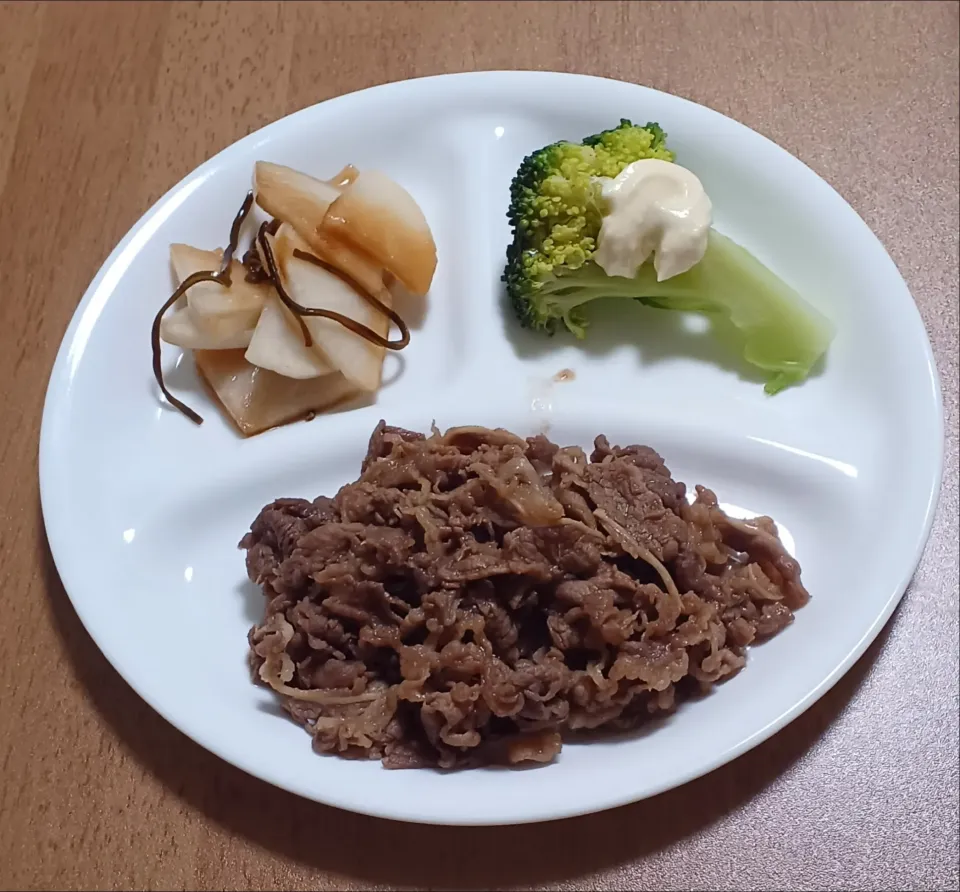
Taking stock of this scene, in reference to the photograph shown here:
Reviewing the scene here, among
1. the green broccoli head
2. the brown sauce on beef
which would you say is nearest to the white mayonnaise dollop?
the green broccoli head

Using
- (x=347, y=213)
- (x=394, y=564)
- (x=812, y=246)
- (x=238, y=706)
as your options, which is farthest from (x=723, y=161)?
(x=238, y=706)

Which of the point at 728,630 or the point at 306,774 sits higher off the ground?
the point at 728,630

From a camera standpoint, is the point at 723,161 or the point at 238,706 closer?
the point at 238,706

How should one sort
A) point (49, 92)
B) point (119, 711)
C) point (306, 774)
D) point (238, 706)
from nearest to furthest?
point (306, 774)
point (238, 706)
point (119, 711)
point (49, 92)

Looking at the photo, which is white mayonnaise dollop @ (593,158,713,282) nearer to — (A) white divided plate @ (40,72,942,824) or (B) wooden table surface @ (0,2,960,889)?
(A) white divided plate @ (40,72,942,824)

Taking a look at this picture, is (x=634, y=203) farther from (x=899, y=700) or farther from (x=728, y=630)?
(x=899, y=700)

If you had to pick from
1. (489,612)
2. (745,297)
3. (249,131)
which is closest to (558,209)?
(745,297)

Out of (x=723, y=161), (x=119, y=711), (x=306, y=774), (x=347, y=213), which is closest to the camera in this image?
(x=306, y=774)
